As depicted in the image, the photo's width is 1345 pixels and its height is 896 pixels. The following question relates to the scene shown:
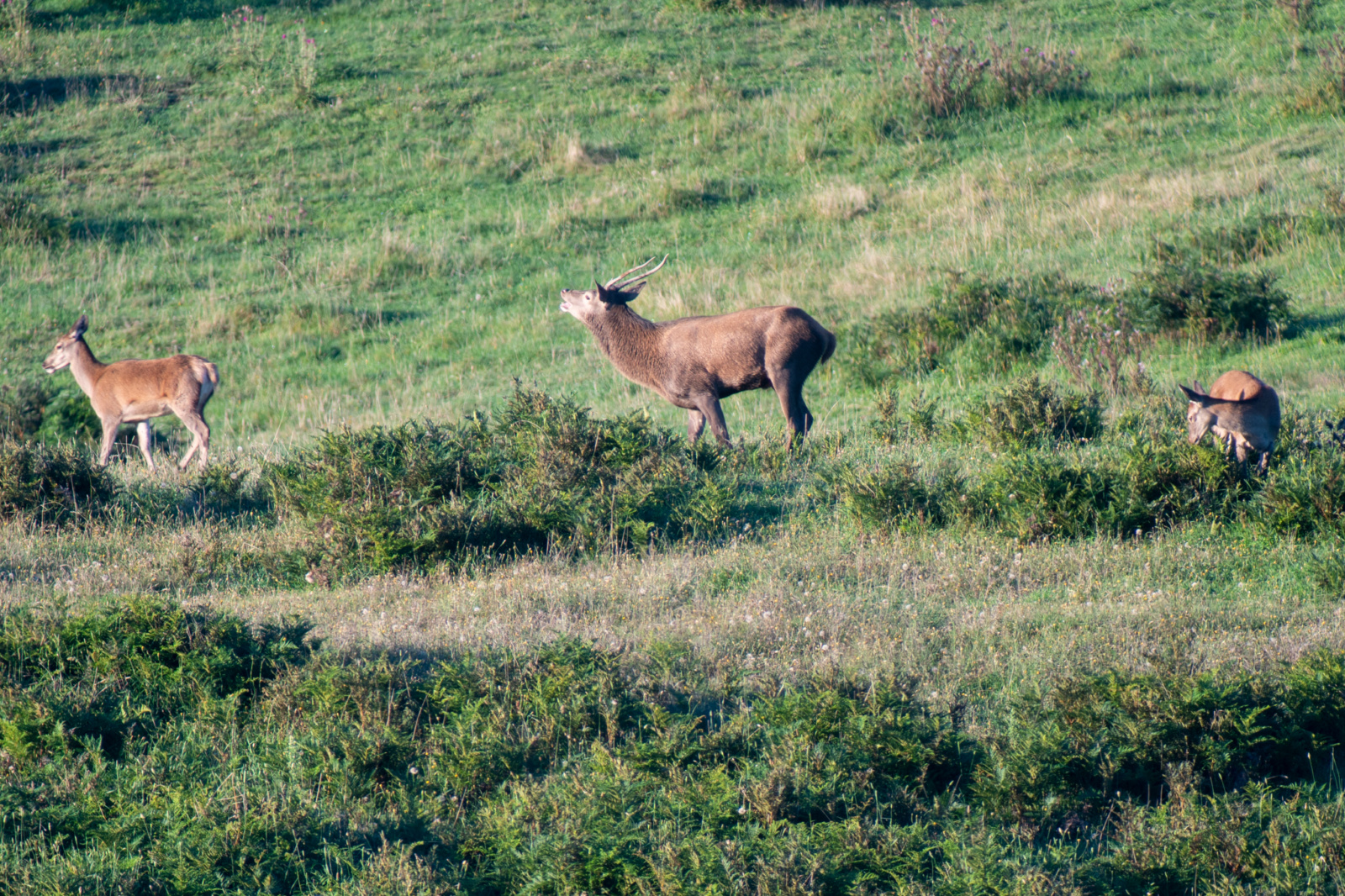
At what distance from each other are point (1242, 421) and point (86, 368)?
11.5 meters

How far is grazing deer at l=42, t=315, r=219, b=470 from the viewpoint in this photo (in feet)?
41.5

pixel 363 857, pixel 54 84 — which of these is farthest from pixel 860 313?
pixel 54 84

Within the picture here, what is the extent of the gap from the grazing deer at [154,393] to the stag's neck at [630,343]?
4030 millimetres

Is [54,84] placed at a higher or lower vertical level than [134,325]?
higher

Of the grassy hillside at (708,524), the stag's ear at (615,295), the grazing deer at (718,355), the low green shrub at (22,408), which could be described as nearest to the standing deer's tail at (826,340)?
the grazing deer at (718,355)

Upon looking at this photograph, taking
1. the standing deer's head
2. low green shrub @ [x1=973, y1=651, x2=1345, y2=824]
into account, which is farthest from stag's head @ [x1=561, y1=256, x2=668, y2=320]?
low green shrub @ [x1=973, y1=651, x2=1345, y2=824]

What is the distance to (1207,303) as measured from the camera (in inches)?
561

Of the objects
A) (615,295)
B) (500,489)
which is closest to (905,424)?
(615,295)

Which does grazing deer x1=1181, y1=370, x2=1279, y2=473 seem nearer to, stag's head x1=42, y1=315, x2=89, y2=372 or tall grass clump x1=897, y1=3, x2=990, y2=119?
stag's head x1=42, y1=315, x2=89, y2=372

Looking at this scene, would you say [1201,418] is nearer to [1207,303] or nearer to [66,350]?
[1207,303]

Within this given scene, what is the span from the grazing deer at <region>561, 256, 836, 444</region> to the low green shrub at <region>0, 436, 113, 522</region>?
16.0 feet

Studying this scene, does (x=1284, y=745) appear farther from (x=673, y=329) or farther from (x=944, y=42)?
(x=944, y=42)

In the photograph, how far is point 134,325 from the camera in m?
18.7

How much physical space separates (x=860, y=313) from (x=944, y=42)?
34.8 ft
